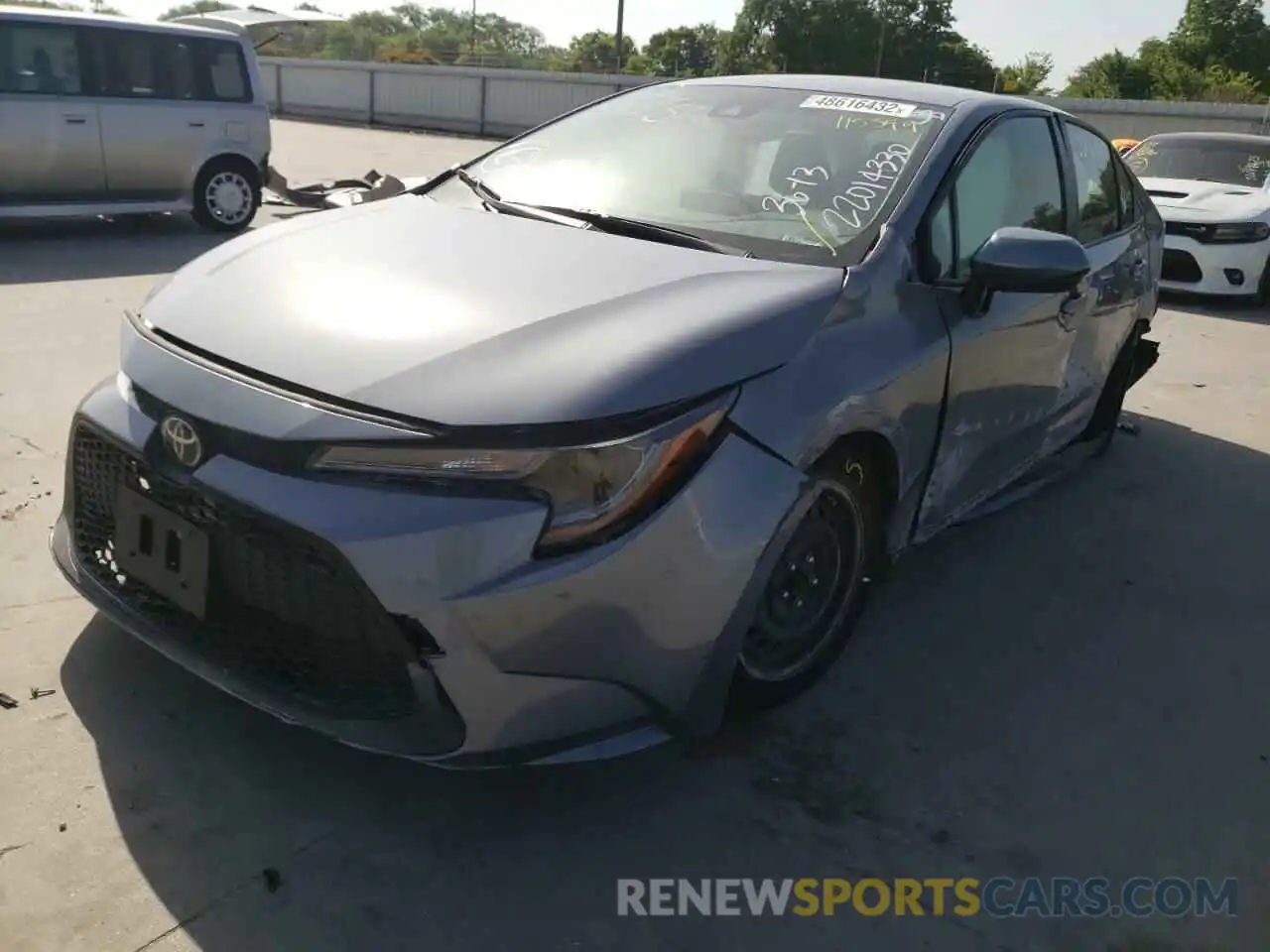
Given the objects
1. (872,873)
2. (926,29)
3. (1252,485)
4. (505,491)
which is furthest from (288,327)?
(926,29)

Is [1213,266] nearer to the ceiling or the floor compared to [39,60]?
nearer to the floor

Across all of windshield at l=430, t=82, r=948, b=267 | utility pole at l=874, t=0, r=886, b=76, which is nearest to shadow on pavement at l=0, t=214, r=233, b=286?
windshield at l=430, t=82, r=948, b=267

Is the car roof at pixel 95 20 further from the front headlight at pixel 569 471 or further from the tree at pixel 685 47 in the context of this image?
the tree at pixel 685 47

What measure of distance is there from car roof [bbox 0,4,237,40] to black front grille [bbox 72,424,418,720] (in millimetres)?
7582

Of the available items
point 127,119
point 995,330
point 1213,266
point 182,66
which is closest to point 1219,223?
point 1213,266

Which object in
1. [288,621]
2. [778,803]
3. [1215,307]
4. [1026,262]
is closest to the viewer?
[288,621]

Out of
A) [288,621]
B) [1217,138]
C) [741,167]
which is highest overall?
[741,167]

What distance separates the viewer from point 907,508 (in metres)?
3.09

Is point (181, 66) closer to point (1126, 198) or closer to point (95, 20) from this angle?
point (95, 20)

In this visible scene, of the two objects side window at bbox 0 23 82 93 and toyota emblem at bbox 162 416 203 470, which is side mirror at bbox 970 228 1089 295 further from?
side window at bbox 0 23 82 93

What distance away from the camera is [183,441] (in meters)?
2.21

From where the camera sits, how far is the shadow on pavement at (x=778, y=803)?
2137 mm

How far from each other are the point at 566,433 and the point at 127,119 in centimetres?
827

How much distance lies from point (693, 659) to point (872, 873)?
1.94 feet
